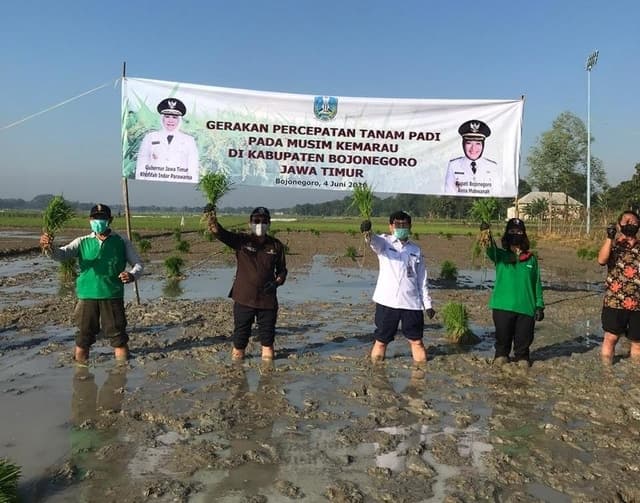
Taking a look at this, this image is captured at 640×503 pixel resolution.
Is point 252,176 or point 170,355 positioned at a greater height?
point 252,176

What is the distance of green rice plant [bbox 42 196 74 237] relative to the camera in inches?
270

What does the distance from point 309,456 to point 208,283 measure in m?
9.97

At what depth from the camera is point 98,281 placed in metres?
5.55

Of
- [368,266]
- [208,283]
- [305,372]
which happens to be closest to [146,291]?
[208,283]

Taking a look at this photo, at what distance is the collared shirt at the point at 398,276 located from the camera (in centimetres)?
576

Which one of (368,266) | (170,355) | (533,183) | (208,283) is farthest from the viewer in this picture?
(533,183)

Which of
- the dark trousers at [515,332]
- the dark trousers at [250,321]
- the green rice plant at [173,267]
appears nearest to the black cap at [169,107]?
the dark trousers at [250,321]

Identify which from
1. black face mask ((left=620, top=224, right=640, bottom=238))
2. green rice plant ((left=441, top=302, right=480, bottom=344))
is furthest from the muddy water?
black face mask ((left=620, top=224, right=640, bottom=238))

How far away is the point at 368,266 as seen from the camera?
60.0 ft

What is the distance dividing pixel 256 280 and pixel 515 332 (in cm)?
275

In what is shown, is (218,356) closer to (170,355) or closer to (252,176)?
(170,355)

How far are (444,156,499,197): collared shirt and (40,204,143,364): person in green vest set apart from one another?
4579 mm

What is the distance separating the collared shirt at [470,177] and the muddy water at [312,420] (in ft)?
6.75

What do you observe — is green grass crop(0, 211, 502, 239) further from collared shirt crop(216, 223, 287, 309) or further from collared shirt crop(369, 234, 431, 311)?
collared shirt crop(369, 234, 431, 311)
